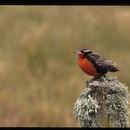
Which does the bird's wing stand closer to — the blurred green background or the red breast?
the red breast

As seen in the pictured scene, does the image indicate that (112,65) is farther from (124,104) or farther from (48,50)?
(48,50)

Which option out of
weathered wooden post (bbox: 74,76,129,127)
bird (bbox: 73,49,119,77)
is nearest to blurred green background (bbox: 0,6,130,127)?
bird (bbox: 73,49,119,77)

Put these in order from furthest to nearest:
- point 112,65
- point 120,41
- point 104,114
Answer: point 120,41 < point 112,65 < point 104,114

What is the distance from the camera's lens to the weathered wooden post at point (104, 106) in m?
6.05

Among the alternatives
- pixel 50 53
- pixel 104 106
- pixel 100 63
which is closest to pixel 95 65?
pixel 100 63

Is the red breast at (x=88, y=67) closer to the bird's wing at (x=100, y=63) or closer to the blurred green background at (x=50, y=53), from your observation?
the bird's wing at (x=100, y=63)

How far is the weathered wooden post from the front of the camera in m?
6.05

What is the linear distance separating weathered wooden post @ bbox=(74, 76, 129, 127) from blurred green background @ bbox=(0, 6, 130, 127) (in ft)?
18.8

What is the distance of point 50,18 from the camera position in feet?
70.8

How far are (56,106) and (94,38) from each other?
265 inches

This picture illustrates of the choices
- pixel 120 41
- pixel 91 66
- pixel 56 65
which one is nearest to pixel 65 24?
pixel 120 41

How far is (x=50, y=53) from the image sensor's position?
18.2 m

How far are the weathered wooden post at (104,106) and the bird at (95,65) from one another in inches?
25.8

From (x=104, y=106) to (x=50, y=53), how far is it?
40.0 feet
